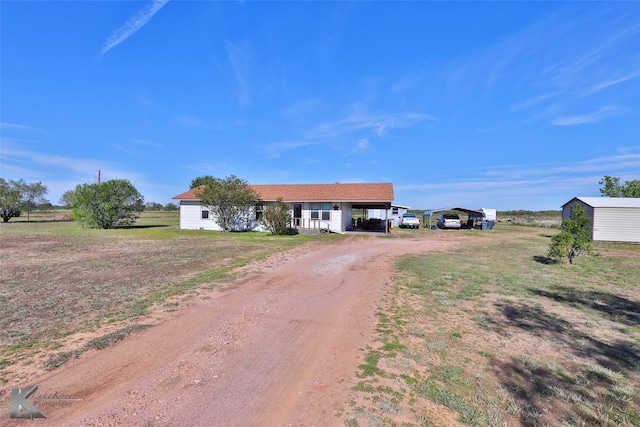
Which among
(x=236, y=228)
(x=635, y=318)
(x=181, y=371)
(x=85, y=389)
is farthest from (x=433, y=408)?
(x=236, y=228)

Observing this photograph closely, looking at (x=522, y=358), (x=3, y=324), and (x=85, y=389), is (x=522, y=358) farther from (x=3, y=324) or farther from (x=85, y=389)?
(x=3, y=324)

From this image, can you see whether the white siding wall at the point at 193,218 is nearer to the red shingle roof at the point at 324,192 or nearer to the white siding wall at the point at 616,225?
the red shingle roof at the point at 324,192

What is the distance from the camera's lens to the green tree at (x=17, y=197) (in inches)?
1324

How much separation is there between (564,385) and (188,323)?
16.8ft

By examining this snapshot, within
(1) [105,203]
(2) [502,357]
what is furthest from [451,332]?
(1) [105,203]

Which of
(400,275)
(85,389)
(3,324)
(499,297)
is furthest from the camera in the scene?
(400,275)

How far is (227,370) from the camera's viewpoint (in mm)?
3357

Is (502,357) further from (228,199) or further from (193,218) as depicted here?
(193,218)

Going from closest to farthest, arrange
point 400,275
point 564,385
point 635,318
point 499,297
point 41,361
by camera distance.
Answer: point 564,385, point 41,361, point 635,318, point 499,297, point 400,275

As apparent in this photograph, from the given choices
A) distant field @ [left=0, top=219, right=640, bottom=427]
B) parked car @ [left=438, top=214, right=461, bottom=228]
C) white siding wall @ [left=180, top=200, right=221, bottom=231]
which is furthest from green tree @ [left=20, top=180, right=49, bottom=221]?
parked car @ [left=438, top=214, right=461, bottom=228]

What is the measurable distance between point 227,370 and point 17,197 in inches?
1872

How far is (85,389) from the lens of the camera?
9.68ft

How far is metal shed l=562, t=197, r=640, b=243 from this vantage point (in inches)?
748

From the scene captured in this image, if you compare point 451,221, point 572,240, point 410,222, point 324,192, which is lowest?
point 572,240
